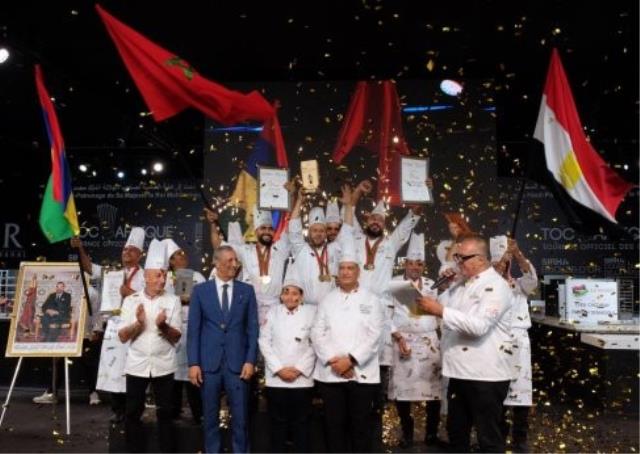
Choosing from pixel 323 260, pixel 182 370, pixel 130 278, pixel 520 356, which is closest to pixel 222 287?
pixel 323 260

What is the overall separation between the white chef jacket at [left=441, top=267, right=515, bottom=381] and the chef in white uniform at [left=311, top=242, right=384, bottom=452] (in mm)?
532

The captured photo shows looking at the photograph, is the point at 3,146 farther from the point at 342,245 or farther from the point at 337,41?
the point at 342,245

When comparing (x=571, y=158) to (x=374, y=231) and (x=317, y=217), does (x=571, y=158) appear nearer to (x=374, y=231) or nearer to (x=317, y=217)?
(x=374, y=231)

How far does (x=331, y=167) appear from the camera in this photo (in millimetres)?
8609

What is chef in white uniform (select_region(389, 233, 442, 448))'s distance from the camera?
16.8 ft

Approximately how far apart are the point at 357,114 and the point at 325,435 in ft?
15.5

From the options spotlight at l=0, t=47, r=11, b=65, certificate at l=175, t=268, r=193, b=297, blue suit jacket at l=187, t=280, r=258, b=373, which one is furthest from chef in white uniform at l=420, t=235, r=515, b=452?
spotlight at l=0, t=47, r=11, b=65

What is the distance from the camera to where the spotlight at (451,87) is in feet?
28.6

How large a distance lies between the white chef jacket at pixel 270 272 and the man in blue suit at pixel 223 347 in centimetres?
52

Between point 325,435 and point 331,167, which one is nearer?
point 325,435

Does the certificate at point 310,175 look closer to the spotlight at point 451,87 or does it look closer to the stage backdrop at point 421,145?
the stage backdrop at point 421,145

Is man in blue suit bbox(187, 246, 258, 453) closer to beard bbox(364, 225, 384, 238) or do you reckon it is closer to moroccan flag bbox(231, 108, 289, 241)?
beard bbox(364, 225, 384, 238)

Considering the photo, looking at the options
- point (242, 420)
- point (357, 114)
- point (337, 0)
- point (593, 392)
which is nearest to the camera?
point (242, 420)

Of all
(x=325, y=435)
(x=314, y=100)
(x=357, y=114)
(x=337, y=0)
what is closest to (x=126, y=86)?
(x=314, y=100)
